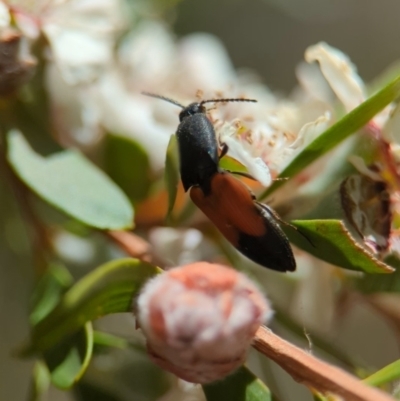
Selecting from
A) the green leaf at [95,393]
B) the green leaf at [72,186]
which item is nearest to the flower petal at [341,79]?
the green leaf at [72,186]

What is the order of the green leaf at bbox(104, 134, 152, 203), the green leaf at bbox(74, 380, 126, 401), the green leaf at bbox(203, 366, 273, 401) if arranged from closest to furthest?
the green leaf at bbox(203, 366, 273, 401) → the green leaf at bbox(74, 380, 126, 401) → the green leaf at bbox(104, 134, 152, 203)

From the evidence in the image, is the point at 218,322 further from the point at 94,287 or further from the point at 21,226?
the point at 21,226

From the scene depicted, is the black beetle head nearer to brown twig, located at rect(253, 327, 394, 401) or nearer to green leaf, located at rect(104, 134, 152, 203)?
green leaf, located at rect(104, 134, 152, 203)

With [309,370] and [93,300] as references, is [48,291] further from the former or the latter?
[309,370]

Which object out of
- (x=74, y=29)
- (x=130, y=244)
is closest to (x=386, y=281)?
(x=130, y=244)

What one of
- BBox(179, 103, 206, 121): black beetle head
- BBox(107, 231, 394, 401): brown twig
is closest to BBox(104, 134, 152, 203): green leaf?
BBox(179, 103, 206, 121): black beetle head

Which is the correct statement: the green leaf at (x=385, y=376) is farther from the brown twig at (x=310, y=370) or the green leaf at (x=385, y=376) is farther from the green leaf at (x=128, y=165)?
the green leaf at (x=128, y=165)
